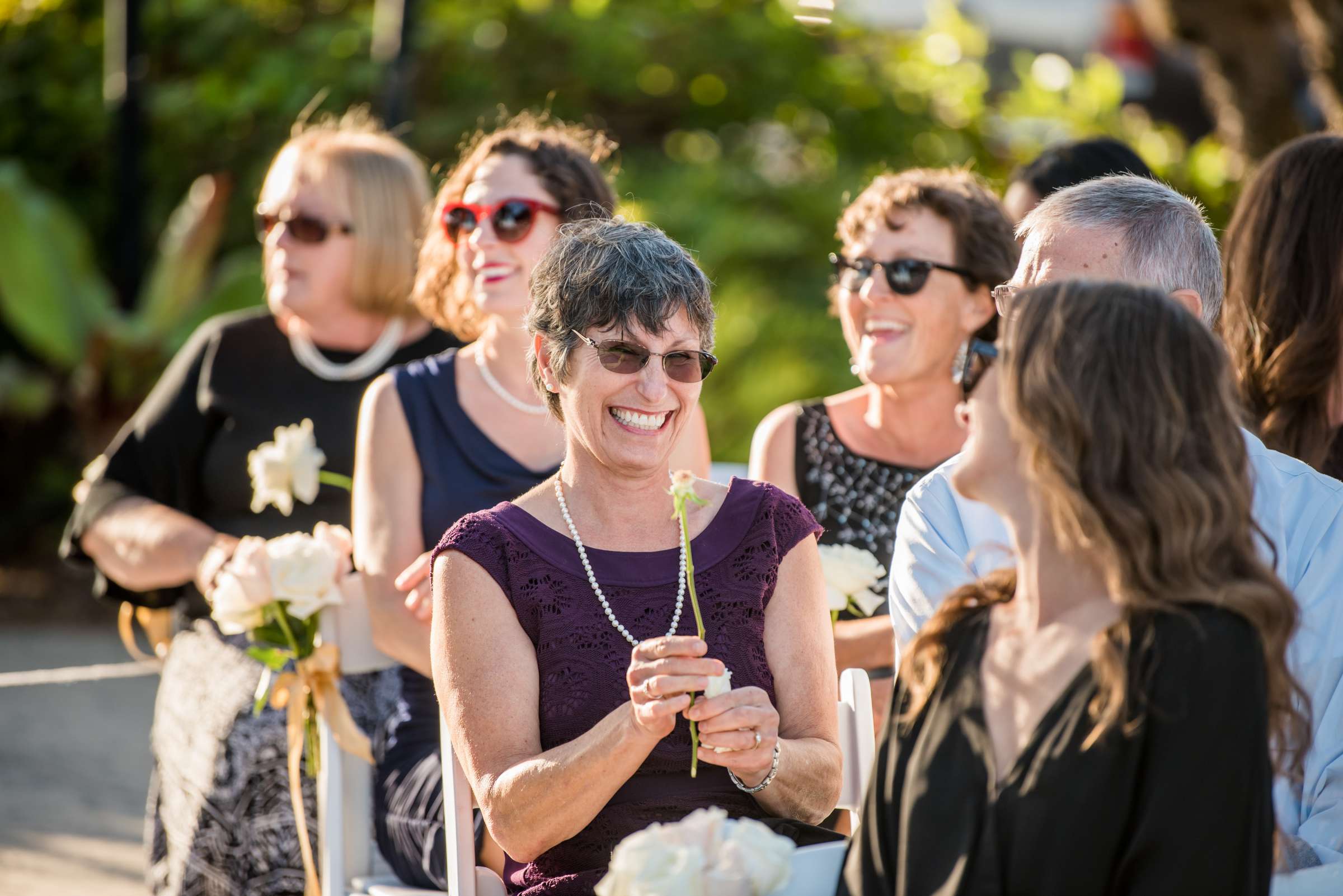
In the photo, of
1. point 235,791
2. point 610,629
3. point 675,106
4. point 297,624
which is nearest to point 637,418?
point 610,629

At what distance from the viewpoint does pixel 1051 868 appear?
166cm

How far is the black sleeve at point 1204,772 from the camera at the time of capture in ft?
5.28

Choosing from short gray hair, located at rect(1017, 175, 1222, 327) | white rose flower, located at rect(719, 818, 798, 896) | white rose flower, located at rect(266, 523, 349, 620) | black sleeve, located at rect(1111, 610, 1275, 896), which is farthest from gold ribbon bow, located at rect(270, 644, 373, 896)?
black sleeve, located at rect(1111, 610, 1275, 896)

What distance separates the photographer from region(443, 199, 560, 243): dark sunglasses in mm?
3418

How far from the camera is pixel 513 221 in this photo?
135 inches

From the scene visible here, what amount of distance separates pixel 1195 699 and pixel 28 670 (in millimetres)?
6714

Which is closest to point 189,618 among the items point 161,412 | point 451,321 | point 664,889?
point 161,412

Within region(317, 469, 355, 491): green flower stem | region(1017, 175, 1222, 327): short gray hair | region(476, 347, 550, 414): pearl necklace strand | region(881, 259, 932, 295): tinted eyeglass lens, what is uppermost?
region(1017, 175, 1222, 327): short gray hair

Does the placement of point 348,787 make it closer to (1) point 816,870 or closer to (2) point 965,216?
(1) point 816,870

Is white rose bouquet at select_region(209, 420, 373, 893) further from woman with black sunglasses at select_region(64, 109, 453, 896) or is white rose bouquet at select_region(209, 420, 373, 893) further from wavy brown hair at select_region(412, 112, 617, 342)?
wavy brown hair at select_region(412, 112, 617, 342)

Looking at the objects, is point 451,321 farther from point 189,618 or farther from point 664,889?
point 664,889

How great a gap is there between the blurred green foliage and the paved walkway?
1.88 m

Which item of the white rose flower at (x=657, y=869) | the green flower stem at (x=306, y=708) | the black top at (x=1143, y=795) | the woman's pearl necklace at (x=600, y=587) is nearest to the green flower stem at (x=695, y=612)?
the woman's pearl necklace at (x=600, y=587)

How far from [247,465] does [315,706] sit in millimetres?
897
